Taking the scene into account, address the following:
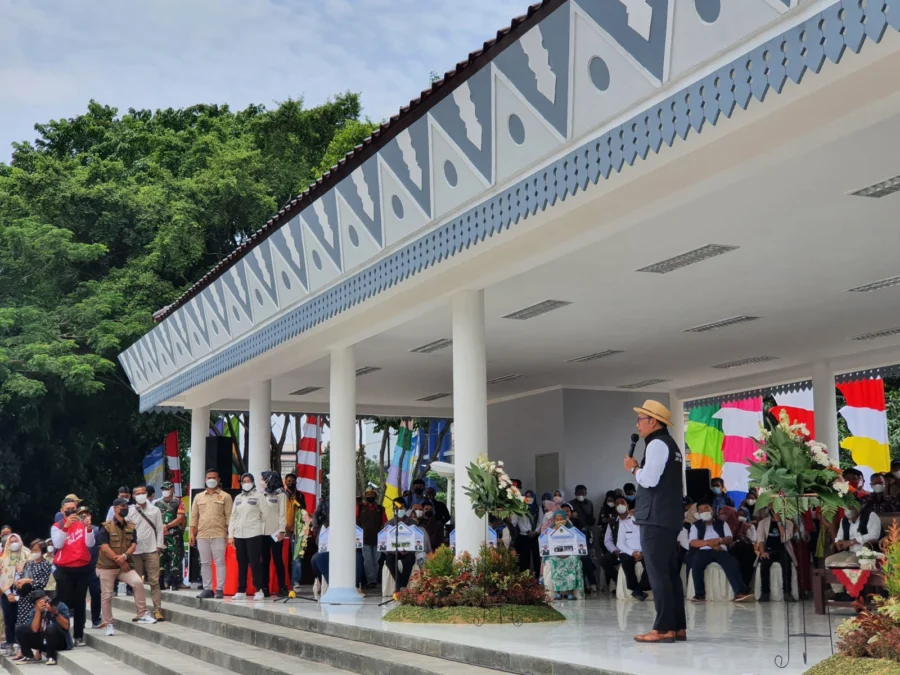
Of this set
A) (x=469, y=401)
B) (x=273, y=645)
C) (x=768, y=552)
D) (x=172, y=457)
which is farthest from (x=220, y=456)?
(x=172, y=457)

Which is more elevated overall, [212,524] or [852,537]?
[212,524]

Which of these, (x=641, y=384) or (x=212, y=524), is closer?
(x=212, y=524)

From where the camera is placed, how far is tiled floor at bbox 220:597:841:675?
7012 millimetres

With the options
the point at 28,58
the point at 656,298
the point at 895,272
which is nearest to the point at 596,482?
the point at 656,298

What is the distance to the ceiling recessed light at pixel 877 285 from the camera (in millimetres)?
11391

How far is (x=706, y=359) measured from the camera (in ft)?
55.0

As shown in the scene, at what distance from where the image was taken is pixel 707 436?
22.3 meters

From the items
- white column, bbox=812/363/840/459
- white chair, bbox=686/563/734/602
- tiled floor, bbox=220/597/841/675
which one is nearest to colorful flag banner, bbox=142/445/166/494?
tiled floor, bbox=220/597/841/675

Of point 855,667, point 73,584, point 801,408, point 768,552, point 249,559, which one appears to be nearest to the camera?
point 855,667

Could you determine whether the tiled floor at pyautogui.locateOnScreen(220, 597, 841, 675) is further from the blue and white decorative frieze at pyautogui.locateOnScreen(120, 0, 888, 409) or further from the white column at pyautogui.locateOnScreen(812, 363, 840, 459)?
the white column at pyautogui.locateOnScreen(812, 363, 840, 459)

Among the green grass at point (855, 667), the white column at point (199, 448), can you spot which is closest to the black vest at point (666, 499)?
the green grass at point (855, 667)

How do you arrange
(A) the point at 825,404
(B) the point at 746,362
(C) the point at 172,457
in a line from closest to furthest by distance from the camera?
(A) the point at 825,404
(B) the point at 746,362
(C) the point at 172,457

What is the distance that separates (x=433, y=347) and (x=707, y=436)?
908cm

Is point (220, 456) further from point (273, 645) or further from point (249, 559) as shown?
point (273, 645)
